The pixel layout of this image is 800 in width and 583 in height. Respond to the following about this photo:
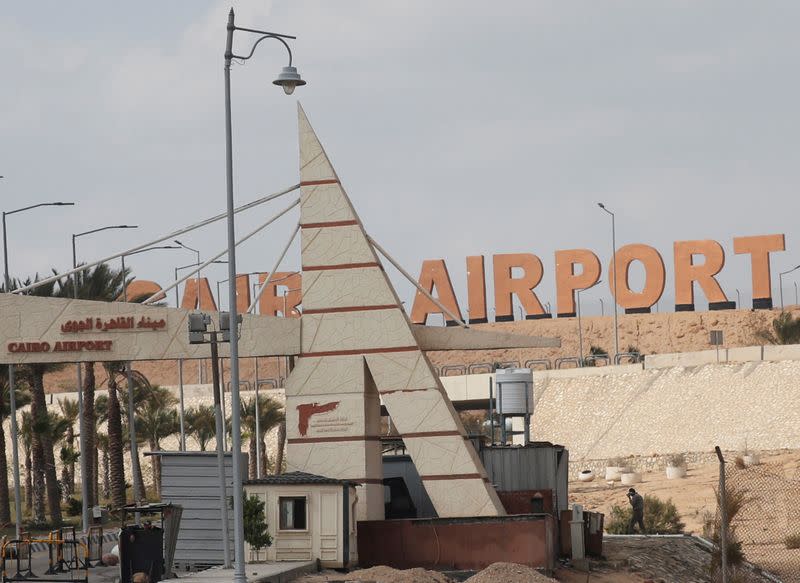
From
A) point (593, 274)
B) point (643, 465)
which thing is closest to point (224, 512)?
point (643, 465)

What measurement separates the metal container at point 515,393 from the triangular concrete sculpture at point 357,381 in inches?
300

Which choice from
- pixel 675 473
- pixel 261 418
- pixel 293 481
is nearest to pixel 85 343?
Result: pixel 293 481

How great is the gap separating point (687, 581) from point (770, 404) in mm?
51051

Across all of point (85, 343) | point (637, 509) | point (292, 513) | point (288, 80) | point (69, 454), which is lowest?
point (637, 509)

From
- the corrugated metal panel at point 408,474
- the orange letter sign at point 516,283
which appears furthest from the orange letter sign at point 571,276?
the corrugated metal panel at point 408,474

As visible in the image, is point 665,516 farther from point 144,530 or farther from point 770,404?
point 770,404

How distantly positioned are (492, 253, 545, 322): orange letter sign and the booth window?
287 ft

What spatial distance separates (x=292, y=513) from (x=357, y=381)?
4487mm

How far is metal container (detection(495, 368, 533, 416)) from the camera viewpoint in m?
45.5

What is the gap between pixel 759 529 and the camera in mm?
51219

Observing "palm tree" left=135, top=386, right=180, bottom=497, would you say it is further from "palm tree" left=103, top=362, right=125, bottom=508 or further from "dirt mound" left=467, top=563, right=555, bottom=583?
"dirt mound" left=467, top=563, right=555, bottom=583

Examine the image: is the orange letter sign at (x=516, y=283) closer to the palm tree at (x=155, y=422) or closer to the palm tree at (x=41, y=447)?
the palm tree at (x=155, y=422)

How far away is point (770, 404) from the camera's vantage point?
8669cm

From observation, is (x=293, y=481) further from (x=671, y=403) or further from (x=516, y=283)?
(x=516, y=283)
